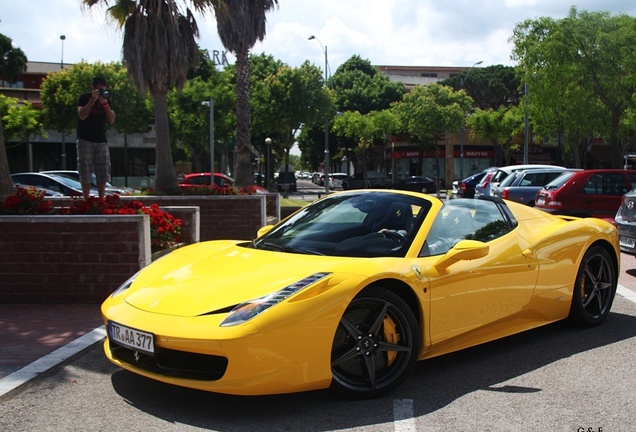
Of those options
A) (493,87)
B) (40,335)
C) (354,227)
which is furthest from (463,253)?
(493,87)

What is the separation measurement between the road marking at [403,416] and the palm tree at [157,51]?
11586 millimetres

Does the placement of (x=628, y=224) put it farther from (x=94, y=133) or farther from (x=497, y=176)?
(x=497, y=176)

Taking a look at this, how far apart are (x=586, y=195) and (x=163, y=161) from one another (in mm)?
9553

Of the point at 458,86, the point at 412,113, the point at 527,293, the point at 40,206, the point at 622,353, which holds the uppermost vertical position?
the point at 458,86

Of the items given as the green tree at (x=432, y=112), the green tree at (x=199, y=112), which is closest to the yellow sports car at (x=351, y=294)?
the green tree at (x=199, y=112)

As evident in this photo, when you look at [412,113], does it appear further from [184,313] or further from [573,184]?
[184,313]

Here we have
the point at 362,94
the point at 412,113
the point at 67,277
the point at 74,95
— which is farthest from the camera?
the point at 362,94

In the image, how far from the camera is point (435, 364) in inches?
187

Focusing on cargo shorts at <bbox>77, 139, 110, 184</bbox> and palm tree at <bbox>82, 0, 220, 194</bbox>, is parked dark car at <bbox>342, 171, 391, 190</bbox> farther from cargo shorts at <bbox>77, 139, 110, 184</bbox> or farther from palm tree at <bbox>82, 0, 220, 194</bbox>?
cargo shorts at <bbox>77, 139, 110, 184</bbox>

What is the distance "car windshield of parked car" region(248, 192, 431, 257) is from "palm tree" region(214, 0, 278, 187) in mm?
15099

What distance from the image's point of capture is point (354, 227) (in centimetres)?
482

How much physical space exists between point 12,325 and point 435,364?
3882 mm

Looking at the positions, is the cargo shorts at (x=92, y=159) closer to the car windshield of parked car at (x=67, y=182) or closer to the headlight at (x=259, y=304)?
the headlight at (x=259, y=304)

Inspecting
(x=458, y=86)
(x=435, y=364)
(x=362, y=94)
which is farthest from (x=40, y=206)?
(x=458, y=86)
